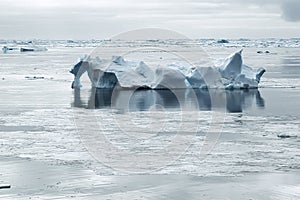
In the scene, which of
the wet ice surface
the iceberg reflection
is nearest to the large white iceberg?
the iceberg reflection

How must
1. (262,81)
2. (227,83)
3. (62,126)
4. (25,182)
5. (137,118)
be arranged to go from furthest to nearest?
(262,81) → (227,83) → (137,118) → (62,126) → (25,182)

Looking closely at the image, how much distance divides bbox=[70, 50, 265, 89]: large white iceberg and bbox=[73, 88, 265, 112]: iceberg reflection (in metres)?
0.58

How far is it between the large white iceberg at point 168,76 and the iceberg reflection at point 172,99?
58 cm

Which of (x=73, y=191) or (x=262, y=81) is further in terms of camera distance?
(x=262, y=81)

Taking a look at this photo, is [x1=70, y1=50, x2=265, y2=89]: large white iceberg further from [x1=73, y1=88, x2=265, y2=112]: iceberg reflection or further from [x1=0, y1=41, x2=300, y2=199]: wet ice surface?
[x1=0, y1=41, x2=300, y2=199]: wet ice surface

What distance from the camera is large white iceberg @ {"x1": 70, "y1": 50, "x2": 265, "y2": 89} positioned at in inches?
891

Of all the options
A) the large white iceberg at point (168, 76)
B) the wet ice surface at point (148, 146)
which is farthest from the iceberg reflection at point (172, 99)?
the large white iceberg at point (168, 76)

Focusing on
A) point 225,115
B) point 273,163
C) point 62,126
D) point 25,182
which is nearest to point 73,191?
point 25,182

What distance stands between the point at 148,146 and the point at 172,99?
8274 millimetres

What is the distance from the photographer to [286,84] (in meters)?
24.6

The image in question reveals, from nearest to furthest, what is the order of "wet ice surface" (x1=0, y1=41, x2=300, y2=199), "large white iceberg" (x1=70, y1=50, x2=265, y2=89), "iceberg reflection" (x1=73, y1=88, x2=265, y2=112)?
"wet ice surface" (x1=0, y1=41, x2=300, y2=199) → "iceberg reflection" (x1=73, y1=88, x2=265, y2=112) → "large white iceberg" (x1=70, y1=50, x2=265, y2=89)

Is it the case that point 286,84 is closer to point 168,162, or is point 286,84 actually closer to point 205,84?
point 205,84

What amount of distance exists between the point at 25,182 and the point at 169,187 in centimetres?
209

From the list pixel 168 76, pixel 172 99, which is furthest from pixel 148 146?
pixel 168 76
